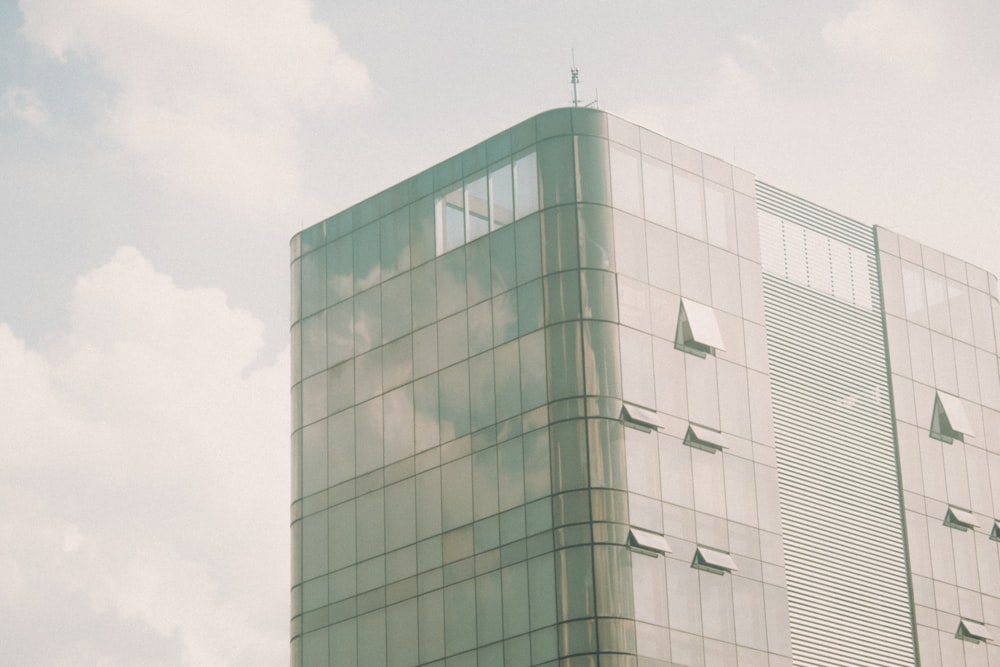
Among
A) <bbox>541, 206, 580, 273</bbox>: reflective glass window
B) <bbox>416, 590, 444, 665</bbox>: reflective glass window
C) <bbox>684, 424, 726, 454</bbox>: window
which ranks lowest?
<bbox>416, 590, 444, 665</bbox>: reflective glass window

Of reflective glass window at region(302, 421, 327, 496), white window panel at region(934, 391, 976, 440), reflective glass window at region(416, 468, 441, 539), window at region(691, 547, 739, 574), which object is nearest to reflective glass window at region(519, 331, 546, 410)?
reflective glass window at region(416, 468, 441, 539)

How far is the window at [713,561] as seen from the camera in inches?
3081

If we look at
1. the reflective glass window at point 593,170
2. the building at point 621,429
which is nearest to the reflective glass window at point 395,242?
the building at point 621,429

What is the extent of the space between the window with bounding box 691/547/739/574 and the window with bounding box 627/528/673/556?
1661mm

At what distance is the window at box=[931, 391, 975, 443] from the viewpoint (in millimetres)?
92500

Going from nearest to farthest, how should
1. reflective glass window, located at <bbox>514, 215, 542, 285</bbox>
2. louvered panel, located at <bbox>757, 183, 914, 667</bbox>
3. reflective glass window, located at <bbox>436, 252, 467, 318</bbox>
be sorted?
reflective glass window, located at <bbox>514, 215, 542, 285</bbox>
louvered panel, located at <bbox>757, 183, 914, 667</bbox>
reflective glass window, located at <bbox>436, 252, 467, 318</bbox>

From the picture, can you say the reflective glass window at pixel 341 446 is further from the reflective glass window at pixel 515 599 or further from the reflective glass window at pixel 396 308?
the reflective glass window at pixel 515 599

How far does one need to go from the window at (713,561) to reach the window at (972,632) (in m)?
15.3

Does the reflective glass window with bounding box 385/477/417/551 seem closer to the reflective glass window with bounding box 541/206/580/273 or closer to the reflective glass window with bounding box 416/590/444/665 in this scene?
the reflective glass window with bounding box 416/590/444/665

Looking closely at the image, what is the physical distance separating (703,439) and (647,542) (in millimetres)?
6182

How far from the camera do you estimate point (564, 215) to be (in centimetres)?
8062

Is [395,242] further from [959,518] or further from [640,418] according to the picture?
[959,518]

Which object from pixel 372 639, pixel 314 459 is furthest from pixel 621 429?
pixel 314 459

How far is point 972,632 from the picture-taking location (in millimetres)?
88812
